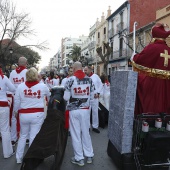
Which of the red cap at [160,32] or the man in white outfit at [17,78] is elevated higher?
the red cap at [160,32]

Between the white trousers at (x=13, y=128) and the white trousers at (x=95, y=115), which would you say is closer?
the white trousers at (x=13, y=128)

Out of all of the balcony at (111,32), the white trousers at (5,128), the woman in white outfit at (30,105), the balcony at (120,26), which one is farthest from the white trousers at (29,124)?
the balcony at (111,32)

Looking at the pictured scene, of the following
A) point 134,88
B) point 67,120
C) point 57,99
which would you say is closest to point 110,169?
point 67,120

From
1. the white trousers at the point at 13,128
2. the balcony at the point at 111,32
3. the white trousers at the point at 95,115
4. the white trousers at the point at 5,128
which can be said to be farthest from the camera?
the balcony at the point at 111,32

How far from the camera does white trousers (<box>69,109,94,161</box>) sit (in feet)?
14.2

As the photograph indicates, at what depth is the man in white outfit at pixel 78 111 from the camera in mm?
4348

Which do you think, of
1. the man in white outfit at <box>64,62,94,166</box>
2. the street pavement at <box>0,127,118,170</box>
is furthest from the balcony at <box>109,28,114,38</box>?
the man in white outfit at <box>64,62,94,166</box>

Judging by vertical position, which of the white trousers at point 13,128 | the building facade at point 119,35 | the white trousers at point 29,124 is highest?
the building facade at point 119,35

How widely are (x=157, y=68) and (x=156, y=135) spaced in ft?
3.70

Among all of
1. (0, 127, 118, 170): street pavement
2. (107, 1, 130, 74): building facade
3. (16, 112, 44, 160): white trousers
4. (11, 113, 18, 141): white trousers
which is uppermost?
(107, 1, 130, 74): building facade

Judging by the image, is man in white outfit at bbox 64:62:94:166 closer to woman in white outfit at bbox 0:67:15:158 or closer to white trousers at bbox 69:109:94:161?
white trousers at bbox 69:109:94:161

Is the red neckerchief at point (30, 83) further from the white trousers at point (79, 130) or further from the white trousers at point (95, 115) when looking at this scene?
the white trousers at point (95, 115)

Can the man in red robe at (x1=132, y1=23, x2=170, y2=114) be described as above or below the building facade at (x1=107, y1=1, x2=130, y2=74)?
below

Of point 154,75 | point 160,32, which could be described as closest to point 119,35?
point 160,32
